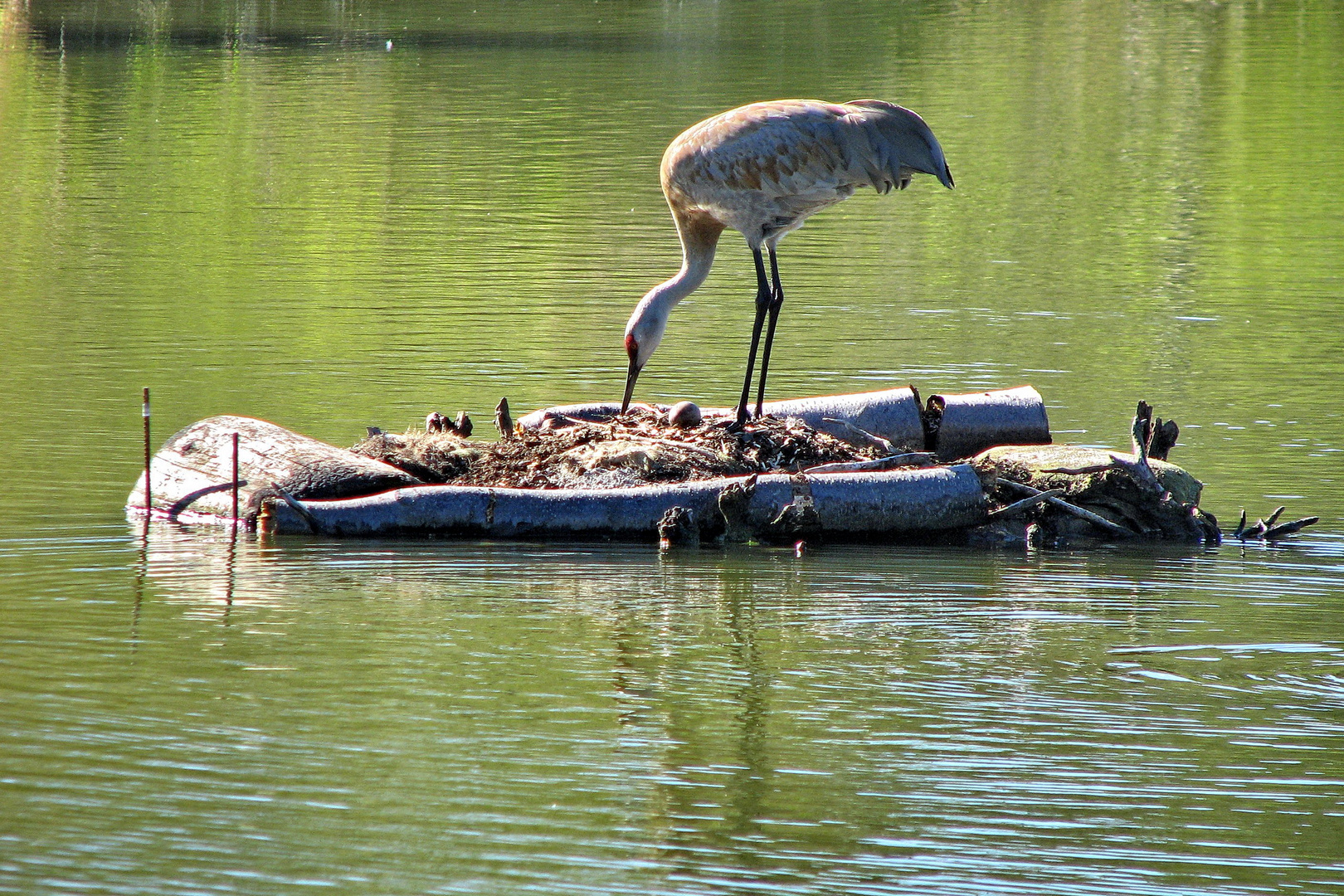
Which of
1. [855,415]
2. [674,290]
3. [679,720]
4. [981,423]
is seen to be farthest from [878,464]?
[679,720]

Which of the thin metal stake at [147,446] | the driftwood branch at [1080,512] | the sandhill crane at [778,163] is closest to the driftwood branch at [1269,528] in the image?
the driftwood branch at [1080,512]

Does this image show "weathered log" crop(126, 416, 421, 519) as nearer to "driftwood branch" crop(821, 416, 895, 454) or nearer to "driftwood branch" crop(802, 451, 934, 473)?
"driftwood branch" crop(802, 451, 934, 473)

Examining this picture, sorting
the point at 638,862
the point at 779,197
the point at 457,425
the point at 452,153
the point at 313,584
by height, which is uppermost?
the point at 452,153

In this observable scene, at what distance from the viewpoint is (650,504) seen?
1006cm

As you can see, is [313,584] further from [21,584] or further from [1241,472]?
[1241,472]

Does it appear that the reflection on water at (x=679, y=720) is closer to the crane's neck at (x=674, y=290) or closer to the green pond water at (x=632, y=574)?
the green pond water at (x=632, y=574)

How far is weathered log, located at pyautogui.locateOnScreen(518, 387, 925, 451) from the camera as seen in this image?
440 inches

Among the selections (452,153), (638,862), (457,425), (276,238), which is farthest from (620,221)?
(638,862)

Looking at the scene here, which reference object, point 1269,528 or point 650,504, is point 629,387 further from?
point 1269,528

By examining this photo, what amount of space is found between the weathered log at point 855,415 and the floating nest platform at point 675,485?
0.03 meters

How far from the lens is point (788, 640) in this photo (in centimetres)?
848

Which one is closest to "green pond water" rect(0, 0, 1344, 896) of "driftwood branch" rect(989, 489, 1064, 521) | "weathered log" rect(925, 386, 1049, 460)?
"driftwood branch" rect(989, 489, 1064, 521)

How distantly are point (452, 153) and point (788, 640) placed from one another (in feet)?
68.8

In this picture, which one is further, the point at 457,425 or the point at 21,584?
the point at 457,425
